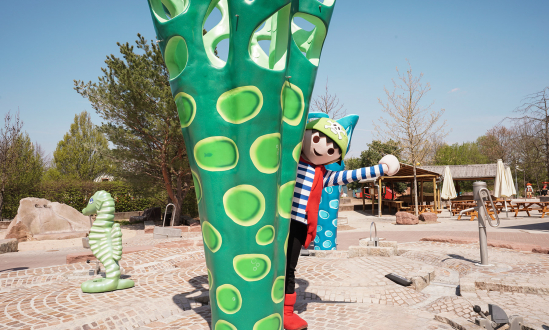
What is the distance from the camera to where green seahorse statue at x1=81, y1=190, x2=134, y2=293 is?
4.27 metres

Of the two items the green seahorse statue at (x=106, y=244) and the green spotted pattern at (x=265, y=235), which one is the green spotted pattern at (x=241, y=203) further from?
the green seahorse statue at (x=106, y=244)

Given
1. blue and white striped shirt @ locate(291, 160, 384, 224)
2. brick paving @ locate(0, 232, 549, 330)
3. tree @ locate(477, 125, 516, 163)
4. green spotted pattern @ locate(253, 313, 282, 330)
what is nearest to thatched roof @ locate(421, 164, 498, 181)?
tree @ locate(477, 125, 516, 163)

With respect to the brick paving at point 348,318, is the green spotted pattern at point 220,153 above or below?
above

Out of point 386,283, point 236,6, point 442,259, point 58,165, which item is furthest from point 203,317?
point 58,165

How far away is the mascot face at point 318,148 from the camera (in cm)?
301

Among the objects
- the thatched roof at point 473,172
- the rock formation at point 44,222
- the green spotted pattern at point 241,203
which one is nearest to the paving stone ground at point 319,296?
the green spotted pattern at point 241,203

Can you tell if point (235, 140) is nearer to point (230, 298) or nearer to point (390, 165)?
point (230, 298)

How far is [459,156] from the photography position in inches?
1860

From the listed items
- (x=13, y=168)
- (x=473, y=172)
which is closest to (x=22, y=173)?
(x=13, y=168)

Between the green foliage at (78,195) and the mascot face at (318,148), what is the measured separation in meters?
15.5

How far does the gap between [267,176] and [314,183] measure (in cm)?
97

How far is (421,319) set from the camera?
3.34 meters

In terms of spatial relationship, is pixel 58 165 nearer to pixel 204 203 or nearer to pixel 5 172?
pixel 5 172

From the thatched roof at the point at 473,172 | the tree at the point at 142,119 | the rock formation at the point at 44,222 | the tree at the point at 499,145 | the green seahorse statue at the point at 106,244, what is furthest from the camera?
the tree at the point at 499,145
